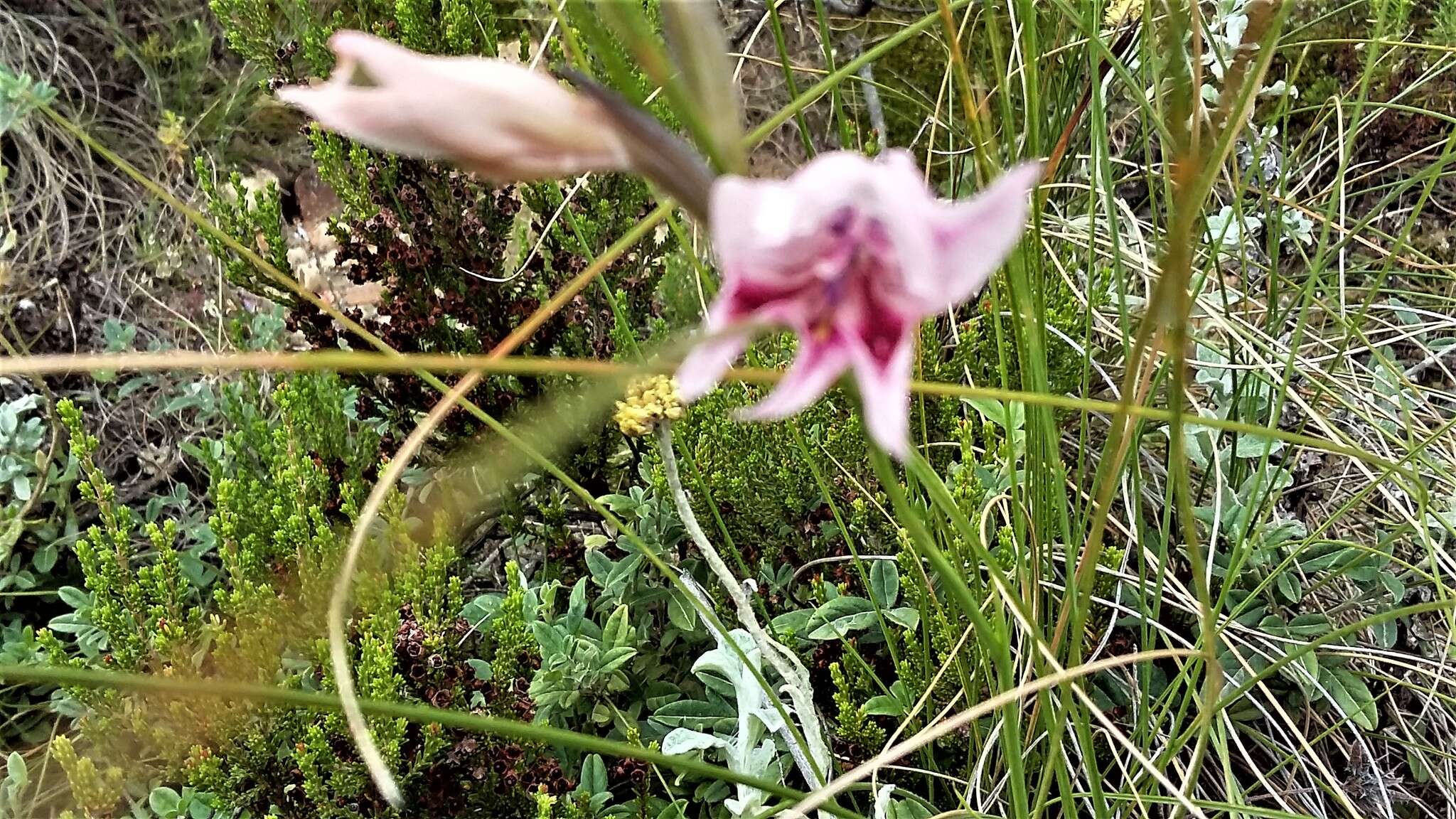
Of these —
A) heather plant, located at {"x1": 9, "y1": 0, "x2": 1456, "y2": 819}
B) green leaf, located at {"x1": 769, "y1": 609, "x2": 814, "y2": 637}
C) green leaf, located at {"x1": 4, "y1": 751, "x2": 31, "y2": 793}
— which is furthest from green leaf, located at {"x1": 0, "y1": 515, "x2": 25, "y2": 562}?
green leaf, located at {"x1": 769, "y1": 609, "x2": 814, "y2": 637}

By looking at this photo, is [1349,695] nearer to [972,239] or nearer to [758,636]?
[758,636]

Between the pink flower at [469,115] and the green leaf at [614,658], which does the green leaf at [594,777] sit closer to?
the green leaf at [614,658]

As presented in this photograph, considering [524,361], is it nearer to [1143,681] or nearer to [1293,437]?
[1293,437]

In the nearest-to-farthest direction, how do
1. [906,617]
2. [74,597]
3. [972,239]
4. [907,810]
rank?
[972,239]
[907,810]
[906,617]
[74,597]

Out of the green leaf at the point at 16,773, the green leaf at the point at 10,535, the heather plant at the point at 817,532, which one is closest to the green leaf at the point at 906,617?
the heather plant at the point at 817,532

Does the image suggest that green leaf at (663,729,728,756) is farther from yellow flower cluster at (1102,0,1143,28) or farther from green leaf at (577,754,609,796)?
yellow flower cluster at (1102,0,1143,28)

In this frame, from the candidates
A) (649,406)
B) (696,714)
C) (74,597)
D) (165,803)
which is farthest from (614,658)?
(74,597)

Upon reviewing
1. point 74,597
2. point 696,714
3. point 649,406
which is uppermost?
point 649,406
